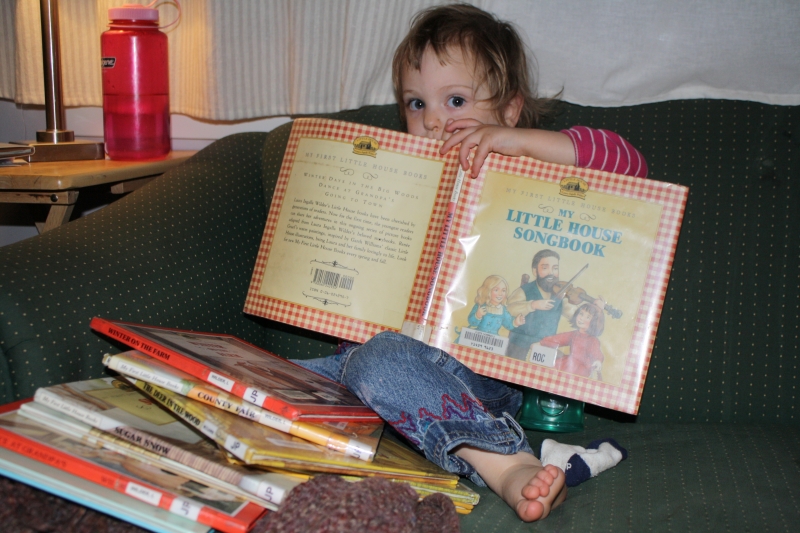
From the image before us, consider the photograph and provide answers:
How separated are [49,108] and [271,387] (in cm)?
96

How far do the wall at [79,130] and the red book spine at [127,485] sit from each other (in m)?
1.01

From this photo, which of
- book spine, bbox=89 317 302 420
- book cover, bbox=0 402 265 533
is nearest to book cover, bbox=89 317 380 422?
book spine, bbox=89 317 302 420

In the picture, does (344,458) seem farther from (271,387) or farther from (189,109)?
(189,109)

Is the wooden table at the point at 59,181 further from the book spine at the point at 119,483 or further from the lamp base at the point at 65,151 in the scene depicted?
the book spine at the point at 119,483

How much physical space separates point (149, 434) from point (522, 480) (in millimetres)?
422

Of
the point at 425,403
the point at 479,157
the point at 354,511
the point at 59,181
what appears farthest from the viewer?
the point at 59,181

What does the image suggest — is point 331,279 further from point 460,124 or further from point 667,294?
point 667,294

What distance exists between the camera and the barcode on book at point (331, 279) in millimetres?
1018

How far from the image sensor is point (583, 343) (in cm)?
93

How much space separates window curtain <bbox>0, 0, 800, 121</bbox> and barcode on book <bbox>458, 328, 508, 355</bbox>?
0.50 metres

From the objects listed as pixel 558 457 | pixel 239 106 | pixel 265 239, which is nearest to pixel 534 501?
pixel 558 457

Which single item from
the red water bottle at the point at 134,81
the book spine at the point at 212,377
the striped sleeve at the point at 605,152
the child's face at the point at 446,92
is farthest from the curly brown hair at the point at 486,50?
the book spine at the point at 212,377

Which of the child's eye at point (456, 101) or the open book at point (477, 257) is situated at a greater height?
the child's eye at point (456, 101)

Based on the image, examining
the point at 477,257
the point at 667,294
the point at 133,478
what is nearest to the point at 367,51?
the point at 477,257
